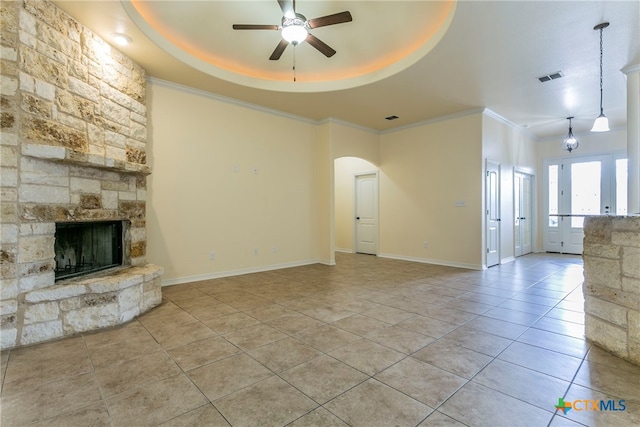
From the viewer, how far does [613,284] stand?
94.0 inches

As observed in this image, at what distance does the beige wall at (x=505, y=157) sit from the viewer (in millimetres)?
5945

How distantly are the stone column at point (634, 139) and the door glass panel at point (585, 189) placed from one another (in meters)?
4.09

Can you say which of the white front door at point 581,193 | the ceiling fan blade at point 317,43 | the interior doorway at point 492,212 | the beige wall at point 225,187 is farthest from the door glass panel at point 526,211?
the ceiling fan blade at point 317,43

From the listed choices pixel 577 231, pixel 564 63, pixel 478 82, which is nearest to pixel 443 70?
pixel 478 82

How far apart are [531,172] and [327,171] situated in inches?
219

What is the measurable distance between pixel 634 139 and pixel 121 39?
21.4 ft

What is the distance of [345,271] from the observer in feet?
18.6

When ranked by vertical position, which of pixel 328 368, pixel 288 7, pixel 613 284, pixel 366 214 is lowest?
pixel 328 368

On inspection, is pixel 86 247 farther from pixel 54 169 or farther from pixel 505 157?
pixel 505 157

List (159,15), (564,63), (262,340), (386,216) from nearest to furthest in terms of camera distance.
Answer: (262,340)
(159,15)
(564,63)
(386,216)

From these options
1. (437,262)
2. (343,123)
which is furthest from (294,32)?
(437,262)

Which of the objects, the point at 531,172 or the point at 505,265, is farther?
the point at 531,172

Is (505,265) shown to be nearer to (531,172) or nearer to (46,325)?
(531,172)

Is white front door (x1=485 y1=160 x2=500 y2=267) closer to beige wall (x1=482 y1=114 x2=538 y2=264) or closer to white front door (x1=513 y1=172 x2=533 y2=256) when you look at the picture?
beige wall (x1=482 y1=114 x2=538 y2=264)
